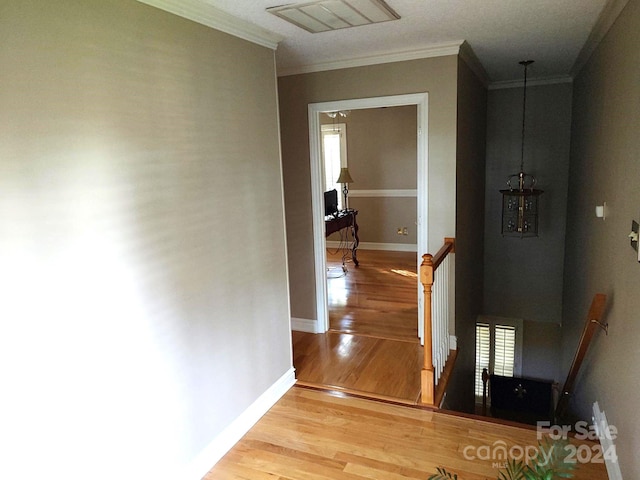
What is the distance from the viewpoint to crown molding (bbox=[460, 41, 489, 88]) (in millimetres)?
3474

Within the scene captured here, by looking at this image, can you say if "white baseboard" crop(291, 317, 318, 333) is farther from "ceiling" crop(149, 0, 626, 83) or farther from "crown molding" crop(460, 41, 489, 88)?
"crown molding" crop(460, 41, 489, 88)

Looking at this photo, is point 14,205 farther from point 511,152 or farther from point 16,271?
point 511,152

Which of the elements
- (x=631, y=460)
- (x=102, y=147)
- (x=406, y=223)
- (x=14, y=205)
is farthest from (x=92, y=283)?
(x=406, y=223)

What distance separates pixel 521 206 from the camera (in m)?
4.70

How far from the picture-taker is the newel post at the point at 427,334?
288 cm

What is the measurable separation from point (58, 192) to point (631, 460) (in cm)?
250

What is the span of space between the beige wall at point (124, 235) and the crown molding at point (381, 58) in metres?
0.96

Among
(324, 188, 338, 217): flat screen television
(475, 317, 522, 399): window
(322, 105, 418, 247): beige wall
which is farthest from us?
(322, 105, 418, 247): beige wall

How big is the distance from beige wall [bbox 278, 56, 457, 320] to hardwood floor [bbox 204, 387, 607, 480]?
136cm

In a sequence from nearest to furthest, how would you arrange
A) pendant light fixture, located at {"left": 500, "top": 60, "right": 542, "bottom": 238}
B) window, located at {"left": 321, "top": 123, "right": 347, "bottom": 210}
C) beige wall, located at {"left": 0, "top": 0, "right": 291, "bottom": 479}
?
beige wall, located at {"left": 0, "top": 0, "right": 291, "bottom": 479} → pendant light fixture, located at {"left": 500, "top": 60, "right": 542, "bottom": 238} → window, located at {"left": 321, "top": 123, "right": 347, "bottom": 210}

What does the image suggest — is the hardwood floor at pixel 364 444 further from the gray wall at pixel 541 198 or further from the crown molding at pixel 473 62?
the gray wall at pixel 541 198

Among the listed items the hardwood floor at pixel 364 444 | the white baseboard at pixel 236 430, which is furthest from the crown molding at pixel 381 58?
the hardwood floor at pixel 364 444

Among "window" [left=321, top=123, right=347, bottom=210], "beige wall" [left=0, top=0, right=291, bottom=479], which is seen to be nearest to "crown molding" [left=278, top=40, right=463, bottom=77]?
"beige wall" [left=0, top=0, right=291, bottom=479]

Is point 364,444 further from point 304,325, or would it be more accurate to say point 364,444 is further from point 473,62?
point 473,62
